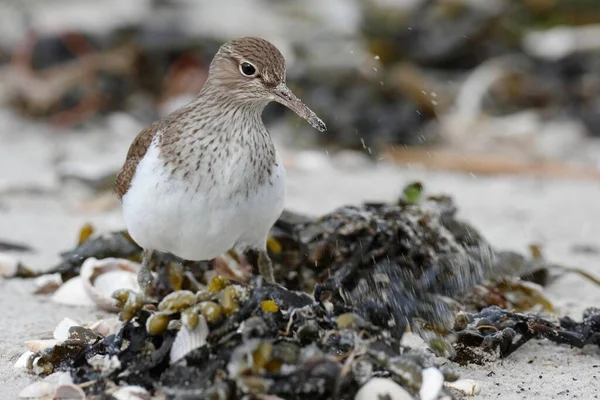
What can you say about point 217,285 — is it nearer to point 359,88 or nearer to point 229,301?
point 229,301

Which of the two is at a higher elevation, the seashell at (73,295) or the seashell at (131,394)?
the seashell at (131,394)

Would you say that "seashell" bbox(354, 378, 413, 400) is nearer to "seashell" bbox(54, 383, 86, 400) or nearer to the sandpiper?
"seashell" bbox(54, 383, 86, 400)

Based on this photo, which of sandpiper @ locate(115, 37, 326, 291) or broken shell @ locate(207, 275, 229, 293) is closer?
broken shell @ locate(207, 275, 229, 293)

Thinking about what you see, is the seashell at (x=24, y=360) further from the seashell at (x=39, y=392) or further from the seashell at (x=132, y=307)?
the seashell at (x=132, y=307)

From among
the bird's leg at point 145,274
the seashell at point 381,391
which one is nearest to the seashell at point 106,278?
the bird's leg at point 145,274

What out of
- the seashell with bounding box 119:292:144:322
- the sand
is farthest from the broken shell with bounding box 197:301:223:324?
the sand

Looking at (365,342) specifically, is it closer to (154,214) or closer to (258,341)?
(258,341)

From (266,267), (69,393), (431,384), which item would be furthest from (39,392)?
(266,267)
